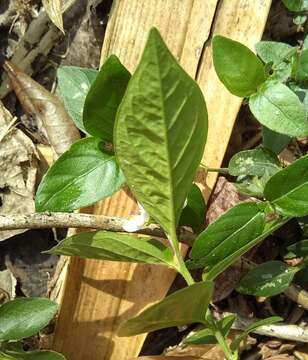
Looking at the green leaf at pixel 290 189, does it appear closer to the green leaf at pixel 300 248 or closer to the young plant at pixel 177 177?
the young plant at pixel 177 177

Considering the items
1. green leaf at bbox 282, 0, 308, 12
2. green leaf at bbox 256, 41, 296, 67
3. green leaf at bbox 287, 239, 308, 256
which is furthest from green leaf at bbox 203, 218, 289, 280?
green leaf at bbox 282, 0, 308, 12

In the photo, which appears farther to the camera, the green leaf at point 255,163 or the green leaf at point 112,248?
the green leaf at point 255,163

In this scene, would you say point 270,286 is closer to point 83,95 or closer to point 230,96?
point 230,96

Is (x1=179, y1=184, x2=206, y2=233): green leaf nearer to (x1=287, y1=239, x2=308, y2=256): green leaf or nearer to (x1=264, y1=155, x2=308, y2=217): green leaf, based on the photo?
(x1=264, y1=155, x2=308, y2=217): green leaf

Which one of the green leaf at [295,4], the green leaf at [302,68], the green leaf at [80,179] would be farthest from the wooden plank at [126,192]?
the green leaf at [80,179]

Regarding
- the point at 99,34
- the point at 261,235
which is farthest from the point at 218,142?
the point at 99,34

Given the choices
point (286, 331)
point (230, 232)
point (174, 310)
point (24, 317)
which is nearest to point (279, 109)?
point (230, 232)
